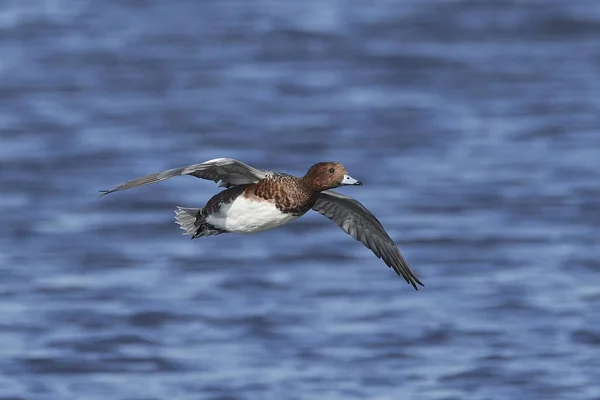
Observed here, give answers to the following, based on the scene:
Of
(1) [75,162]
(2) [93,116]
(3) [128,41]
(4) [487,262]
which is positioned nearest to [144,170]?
(1) [75,162]

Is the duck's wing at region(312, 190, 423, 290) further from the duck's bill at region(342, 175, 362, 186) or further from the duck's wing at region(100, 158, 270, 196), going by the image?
the duck's bill at region(342, 175, 362, 186)

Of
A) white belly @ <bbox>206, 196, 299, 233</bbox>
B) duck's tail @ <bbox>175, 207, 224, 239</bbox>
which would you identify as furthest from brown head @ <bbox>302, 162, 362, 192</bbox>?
duck's tail @ <bbox>175, 207, 224, 239</bbox>

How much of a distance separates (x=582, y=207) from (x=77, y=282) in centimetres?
733

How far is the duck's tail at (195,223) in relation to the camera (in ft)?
26.9

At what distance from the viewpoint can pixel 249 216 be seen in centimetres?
796

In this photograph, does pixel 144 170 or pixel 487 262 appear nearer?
pixel 487 262

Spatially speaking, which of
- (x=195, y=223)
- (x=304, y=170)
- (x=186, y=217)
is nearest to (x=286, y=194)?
(x=195, y=223)

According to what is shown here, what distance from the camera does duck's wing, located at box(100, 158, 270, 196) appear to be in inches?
288

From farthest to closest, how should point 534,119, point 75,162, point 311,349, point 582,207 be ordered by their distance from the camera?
point 534,119
point 75,162
point 582,207
point 311,349

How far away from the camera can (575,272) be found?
60.8 ft

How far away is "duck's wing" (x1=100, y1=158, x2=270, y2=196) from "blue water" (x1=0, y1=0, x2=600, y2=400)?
7158 millimetres

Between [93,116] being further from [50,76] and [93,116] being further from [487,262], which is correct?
[487,262]

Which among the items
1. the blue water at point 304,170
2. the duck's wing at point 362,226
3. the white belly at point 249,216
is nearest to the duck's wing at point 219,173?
the white belly at point 249,216

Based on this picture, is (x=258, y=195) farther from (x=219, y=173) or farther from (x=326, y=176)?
(x=326, y=176)
